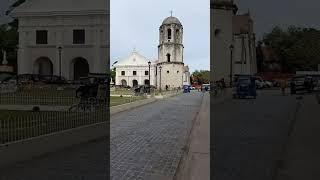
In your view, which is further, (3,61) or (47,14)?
(3,61)

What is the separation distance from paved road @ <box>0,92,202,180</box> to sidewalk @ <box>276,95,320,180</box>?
114 cm

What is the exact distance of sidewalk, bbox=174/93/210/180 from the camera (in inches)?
152

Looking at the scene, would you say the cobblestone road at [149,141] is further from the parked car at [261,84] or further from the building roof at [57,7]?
the building roof at [57,7]

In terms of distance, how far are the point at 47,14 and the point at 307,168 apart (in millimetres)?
3866

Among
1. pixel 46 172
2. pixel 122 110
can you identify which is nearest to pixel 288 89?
pixel 122 110

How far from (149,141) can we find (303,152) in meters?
2.07

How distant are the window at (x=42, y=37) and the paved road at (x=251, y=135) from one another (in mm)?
2909

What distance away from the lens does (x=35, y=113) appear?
17.3ft

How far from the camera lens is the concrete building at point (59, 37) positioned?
202 inches

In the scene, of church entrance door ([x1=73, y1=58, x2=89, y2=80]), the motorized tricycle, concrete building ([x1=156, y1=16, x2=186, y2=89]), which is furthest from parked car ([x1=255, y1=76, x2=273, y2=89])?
church entrance door ([x1=73, y1=58, x2=89, y2=80])

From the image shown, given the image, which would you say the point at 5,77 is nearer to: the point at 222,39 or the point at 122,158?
the point at 122,158

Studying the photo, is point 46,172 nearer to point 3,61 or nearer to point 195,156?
point 195,156

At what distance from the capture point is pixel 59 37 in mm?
5785

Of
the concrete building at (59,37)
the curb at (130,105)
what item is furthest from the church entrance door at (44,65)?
the curb at (130,105)
